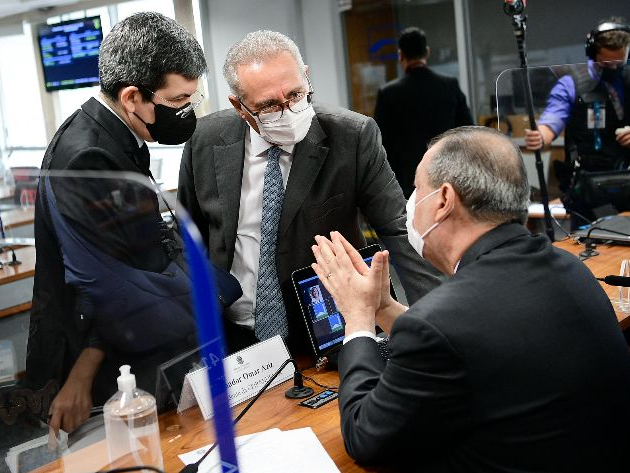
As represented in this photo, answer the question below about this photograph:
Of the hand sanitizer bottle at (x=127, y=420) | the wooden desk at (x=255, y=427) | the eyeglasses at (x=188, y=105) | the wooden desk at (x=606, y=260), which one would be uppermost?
the eyeglasses at (x=188, y=105)

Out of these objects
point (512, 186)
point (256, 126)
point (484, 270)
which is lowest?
point (484, 270)

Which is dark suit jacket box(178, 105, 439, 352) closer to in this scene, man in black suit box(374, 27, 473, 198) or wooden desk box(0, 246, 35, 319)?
wooden desk box(0, 246, 35, 319)

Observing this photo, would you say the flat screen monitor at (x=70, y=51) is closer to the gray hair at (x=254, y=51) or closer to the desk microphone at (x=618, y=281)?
the gray hair at (x=254, y=51)

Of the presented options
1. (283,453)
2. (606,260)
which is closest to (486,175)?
(283,453)

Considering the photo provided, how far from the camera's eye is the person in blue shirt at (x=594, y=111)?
3.02 m

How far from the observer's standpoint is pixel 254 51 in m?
1.97

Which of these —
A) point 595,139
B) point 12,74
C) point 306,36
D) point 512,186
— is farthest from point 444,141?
point 12,74

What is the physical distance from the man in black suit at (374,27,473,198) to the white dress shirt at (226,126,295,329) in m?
2.82

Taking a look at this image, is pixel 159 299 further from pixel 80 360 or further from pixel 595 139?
pixel 595 139

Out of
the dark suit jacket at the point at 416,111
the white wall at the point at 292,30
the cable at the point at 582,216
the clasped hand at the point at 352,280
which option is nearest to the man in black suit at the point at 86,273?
the clasped hand at the point at 352,280

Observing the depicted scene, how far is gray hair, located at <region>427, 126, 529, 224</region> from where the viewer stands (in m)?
1.43

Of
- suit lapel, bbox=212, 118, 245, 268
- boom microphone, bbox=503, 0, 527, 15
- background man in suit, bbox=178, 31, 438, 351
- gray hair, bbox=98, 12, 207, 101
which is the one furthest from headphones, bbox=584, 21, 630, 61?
gray hair, bbox=98, 12, 207, 101

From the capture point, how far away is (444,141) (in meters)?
1.50

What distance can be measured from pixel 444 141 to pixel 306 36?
5076mm
